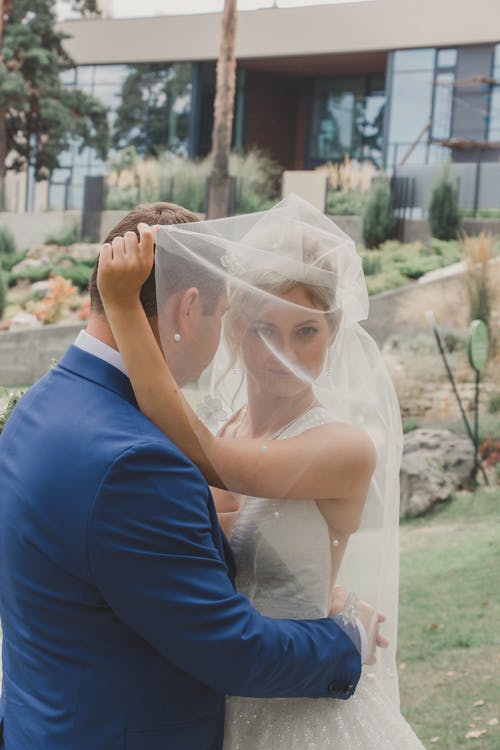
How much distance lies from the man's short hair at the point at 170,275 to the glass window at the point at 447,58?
26510 mm

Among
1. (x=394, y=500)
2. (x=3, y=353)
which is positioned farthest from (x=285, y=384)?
(x=3, y=353)

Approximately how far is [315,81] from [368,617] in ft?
98.9

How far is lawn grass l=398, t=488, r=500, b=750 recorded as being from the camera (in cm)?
556

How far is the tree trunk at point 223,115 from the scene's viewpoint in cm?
2000

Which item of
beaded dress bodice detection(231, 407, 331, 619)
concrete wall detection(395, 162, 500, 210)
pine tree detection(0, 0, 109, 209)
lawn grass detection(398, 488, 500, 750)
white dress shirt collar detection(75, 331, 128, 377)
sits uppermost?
pine tree detection(0, 0, 109, 209)

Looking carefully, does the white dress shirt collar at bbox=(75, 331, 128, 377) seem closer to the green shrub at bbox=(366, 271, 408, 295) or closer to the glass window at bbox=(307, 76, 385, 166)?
the green shrub at bbox=(366, 271, 408, 295)

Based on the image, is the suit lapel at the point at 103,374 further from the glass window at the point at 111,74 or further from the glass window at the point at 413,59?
the glass window at the point at 111,74

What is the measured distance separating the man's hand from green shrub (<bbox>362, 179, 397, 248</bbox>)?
1826 cm

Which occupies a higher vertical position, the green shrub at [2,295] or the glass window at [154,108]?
the glass window at [154,108]

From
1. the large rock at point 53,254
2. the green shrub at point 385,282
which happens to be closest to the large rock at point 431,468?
the green shrub at point 385,282

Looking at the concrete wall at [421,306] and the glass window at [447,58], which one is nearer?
the concrete wall at [421,306]

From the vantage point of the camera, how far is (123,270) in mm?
1954

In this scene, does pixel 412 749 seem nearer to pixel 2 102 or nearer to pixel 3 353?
pixel 3 353

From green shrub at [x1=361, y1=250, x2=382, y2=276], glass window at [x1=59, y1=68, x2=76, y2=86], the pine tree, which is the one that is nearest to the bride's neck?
green shrub at [x1=361, y1=250, x2=382, y2=276]
